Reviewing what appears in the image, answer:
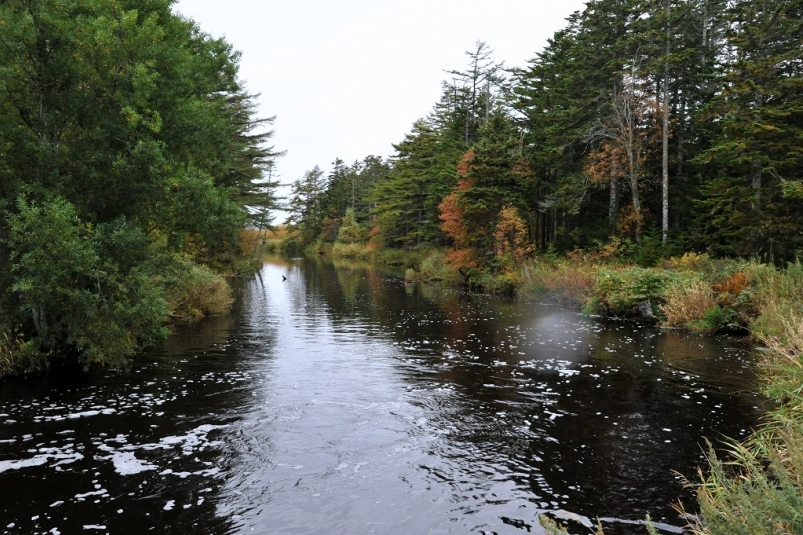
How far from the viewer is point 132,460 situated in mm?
8023

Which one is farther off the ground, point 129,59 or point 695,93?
point 695,93

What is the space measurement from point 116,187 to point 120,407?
5.49m

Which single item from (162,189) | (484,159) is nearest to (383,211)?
(484,159)

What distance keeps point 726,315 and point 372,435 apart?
1465 centimetres

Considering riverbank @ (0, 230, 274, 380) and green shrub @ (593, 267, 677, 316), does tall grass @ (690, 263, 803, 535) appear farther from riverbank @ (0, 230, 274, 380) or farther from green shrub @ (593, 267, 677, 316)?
riverbank @ (0, 230, 274, 380)

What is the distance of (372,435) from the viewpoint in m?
9.33

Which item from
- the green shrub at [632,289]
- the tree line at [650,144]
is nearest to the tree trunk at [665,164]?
the tree line at [650,144]

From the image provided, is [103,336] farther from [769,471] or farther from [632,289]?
[632,289]

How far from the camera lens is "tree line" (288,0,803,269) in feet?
74.8

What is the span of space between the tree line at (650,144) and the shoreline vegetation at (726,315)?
7.25 feet

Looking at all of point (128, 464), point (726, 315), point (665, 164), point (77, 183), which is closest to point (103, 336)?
point (77, 183)

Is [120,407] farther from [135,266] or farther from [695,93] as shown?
[695,93]

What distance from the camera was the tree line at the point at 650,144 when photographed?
22812 millimetres

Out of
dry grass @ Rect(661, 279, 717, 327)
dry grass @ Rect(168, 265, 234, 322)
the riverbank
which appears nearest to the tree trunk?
dry grass @ Rect(661, 279, 717, 327)
